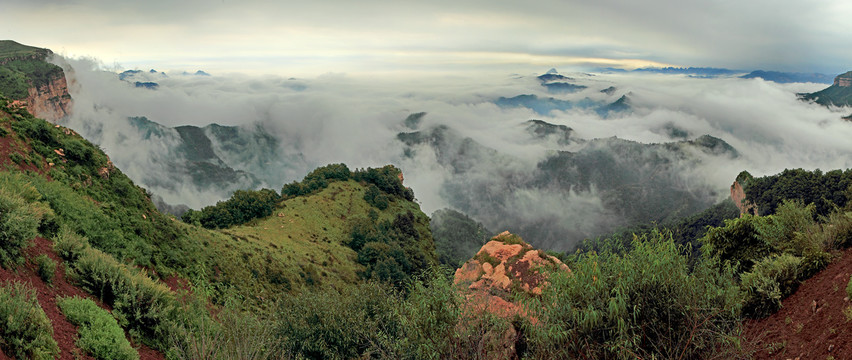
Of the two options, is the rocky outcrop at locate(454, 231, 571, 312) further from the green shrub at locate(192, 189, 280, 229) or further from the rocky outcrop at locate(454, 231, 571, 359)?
the green shrub at locate(192, 189, 280, 229)

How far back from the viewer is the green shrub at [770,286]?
516 inches

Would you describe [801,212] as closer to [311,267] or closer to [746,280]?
[746,280]

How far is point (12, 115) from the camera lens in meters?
23.2

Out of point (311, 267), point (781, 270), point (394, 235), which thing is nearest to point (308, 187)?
point (394, 235)

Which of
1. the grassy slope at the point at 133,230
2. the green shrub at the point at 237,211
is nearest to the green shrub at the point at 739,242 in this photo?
the grassy slope at the point at 133,230

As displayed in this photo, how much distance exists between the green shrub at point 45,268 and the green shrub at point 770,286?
2069 centimetres

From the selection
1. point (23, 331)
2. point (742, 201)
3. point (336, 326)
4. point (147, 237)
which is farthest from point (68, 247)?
point (742, 201)

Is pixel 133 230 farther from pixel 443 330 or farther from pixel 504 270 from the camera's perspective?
pixel 443 330

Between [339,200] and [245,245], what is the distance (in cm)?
3737

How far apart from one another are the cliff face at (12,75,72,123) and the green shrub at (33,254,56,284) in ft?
410

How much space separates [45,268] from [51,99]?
5956 inches

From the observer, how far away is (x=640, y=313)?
9023 mm

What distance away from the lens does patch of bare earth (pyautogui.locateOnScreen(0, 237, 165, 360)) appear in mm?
9295

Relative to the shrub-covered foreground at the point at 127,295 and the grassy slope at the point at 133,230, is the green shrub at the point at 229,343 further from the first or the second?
the grassy slope at the point at 133,230
